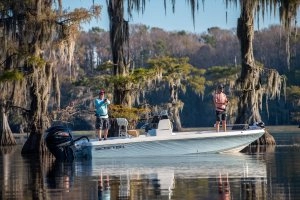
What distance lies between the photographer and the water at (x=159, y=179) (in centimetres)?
1355

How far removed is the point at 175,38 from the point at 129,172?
360 ft

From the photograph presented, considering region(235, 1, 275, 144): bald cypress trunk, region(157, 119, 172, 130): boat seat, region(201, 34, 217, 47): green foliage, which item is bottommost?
region(157, 119, 172, 130): boat seat

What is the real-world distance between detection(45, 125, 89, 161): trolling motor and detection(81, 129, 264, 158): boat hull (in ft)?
0.63

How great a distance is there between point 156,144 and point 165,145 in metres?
0.29

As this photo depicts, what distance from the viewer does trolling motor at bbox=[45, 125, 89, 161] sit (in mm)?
24656

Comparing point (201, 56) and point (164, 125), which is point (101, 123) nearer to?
point (164, 125)

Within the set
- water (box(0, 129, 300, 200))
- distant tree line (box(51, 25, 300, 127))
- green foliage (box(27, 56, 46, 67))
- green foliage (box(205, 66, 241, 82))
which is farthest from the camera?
distant tree line (box(51, 25, 300, 127))

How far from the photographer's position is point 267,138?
107 feet

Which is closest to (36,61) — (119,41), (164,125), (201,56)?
(119,41)

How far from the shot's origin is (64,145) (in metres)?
24.9

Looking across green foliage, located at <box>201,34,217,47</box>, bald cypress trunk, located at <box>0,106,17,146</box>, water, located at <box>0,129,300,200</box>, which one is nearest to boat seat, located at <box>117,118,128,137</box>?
water, located at <box>0,129,300,200</box>

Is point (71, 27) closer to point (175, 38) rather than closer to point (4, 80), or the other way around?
point (4, 80)

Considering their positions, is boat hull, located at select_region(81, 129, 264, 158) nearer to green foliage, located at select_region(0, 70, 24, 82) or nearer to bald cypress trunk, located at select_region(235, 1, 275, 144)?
bald cypress trunk, located at select_region(235, 1, 275, 144)

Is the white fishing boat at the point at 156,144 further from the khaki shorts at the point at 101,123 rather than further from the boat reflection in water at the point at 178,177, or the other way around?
the boat reflection in water at the point at 178,177
